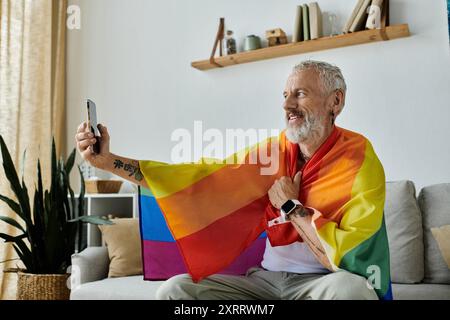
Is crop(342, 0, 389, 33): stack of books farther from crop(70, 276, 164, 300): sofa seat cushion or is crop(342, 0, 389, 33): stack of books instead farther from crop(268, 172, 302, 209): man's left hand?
crop(70, 276, 164, 300): sofa seat cushion

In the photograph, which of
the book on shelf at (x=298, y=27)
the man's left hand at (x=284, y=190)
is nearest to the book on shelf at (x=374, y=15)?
the book on shelf at (x=298, y=27)

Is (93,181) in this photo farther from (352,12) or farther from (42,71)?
(352,12)

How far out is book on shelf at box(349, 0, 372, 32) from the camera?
2639mm

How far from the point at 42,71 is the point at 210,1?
4.36 feet

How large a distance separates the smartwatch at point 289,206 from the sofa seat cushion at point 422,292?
700 mm

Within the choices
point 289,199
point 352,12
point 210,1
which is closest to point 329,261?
point 289,199

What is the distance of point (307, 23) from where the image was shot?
2805 millimetres

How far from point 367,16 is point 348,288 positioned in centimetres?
178

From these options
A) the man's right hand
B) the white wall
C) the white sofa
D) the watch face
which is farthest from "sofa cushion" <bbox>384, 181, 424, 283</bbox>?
the man's right hand

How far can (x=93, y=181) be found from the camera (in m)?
3.16

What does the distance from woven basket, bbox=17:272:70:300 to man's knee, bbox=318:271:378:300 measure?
67.2 inches

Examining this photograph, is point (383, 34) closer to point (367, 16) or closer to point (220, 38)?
point (367, 16)

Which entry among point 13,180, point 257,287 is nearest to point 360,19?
point 257,287

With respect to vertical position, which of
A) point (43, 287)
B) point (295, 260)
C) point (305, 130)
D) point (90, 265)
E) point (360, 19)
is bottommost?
point (43, 287)
